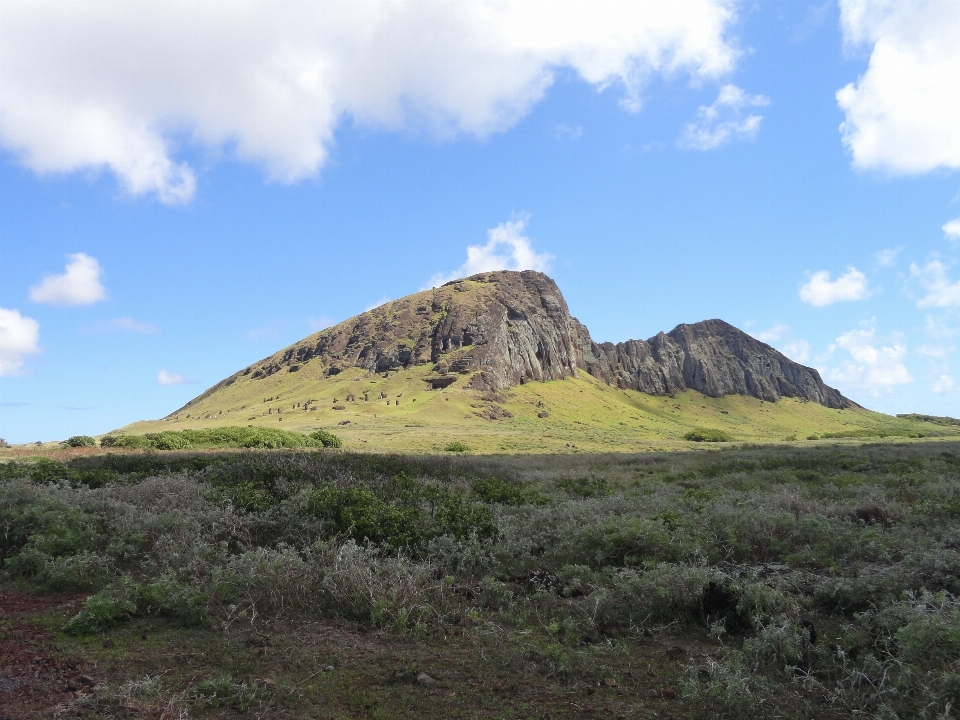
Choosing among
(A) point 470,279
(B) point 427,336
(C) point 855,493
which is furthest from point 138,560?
(A) point 470,279

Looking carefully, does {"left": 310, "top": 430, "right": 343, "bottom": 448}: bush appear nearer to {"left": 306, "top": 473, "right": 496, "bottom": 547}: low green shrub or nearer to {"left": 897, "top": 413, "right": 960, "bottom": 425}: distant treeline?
{"left": 306, "top": 473, "right": 496, "bottom": 547}: low green shrub

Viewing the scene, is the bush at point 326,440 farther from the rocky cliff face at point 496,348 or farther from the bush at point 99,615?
the rocky cliff face at point 496,348

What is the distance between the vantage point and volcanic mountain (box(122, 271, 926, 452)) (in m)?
105

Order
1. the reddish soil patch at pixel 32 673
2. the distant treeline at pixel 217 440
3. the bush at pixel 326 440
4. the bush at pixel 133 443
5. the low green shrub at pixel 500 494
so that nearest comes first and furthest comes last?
1. the reddish soil patch at pixel 32 673
2. the low green shrub at pixel 500 494
3. the bush at pixel 133 443
4. the distant treeline at pixel 217 440
5. the bush at pixel 326 440

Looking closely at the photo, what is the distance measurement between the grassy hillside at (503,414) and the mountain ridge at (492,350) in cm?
541

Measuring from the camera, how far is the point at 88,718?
14.2ft

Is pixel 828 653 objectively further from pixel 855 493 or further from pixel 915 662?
pixel 855 493

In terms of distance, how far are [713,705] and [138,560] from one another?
8007mm

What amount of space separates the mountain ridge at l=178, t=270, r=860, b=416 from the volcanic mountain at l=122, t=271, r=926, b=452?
457mm

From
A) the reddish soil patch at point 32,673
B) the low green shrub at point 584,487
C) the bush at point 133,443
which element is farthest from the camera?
the bush at point 133,443

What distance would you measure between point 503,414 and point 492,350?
35.4 metres

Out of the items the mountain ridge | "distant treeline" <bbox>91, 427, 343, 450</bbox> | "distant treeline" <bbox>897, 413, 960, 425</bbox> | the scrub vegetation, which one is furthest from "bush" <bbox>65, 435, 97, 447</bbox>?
"distant treeline" <bbox>897, 413, 960, 425</bbox>

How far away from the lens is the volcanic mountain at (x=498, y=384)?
105 m

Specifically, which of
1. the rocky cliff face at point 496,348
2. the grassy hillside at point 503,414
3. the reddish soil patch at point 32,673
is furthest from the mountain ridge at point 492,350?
the reddish soil patch at point 32,673
